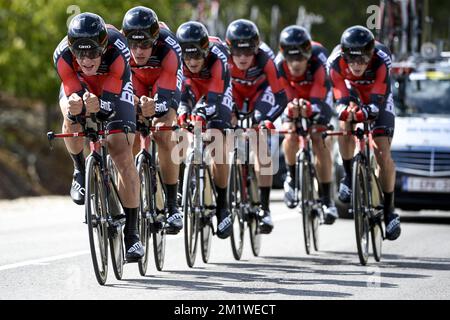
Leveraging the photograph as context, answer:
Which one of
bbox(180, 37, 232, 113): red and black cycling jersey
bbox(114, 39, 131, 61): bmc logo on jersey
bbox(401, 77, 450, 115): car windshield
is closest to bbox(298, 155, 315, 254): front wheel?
bbox(180, 37, 232, 113): red and black cycling jersey

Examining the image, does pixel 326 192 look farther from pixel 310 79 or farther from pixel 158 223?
pixel 158 223

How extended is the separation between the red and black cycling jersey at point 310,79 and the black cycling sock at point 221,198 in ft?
7.45

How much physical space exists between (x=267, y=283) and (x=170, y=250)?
111 inches

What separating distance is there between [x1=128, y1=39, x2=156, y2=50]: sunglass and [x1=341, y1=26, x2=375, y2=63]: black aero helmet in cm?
215

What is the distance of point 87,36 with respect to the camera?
9227 millimetres

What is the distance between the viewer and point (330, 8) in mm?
52438

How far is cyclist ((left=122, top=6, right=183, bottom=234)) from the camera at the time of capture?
409 inches

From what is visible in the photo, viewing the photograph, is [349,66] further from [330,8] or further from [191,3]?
[330,8]

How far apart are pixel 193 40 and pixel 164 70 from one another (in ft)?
2.86

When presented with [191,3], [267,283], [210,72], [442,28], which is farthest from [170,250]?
[442,28]

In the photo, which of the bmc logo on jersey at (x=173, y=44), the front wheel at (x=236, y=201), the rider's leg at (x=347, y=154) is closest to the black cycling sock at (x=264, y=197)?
the front wheel at (x=236, y=201)

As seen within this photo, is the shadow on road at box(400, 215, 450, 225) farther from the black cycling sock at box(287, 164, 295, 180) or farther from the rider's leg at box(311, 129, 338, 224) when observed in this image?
the black cycling sock at box(287, 164, 295, 180)

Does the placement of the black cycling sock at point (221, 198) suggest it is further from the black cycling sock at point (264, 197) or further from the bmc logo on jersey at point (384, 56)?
the bmc logo on jersey at point (384, 56)

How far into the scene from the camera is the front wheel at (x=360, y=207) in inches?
443
